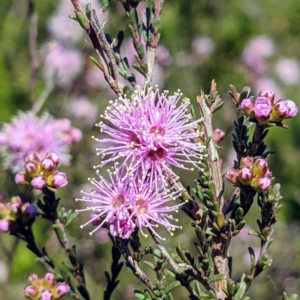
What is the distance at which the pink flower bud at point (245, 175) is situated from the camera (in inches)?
58.7

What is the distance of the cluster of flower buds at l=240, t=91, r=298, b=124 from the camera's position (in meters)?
1.53

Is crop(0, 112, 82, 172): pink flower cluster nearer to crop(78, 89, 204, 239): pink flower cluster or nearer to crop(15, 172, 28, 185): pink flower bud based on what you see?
crop(15, 172, 28, 185): pink flower bud

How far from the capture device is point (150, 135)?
1618 mm

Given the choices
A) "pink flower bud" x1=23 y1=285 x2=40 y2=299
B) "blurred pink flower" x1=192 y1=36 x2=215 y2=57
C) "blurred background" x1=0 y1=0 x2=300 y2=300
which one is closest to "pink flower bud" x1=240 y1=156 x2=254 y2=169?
"pink flower bud" x1=23 y1=285 x2=40 y2=299

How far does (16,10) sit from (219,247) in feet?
23.1

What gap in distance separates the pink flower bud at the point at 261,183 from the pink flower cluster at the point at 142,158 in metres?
0.19

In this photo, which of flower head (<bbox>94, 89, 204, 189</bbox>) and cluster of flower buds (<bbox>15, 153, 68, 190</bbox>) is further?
cluster of flower buds (<bbox>15, 153, 68, 190</bbox>)

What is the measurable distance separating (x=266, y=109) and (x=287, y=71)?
5200mm

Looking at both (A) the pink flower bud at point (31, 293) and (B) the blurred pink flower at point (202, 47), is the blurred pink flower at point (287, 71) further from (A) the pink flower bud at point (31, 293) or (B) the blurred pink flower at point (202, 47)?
(A) the pink flower bud at point (31, 293)

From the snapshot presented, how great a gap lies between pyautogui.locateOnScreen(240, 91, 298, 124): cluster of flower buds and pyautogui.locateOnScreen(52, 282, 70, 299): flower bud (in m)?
0.87

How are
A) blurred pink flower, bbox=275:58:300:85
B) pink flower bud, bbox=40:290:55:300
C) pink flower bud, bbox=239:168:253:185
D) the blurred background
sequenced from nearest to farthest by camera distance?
1. pink flower bud, bbox=239:168:253:185
2. pink flower bud, bbox=40:290:55:300
3. the blurred background
4. blurred pink flower, bbox=275:58:300:85

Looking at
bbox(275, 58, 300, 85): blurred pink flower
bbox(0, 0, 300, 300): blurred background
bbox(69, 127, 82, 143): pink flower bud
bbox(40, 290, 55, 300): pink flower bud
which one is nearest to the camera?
bbox(40, 290, 55, 300): pink flower bud

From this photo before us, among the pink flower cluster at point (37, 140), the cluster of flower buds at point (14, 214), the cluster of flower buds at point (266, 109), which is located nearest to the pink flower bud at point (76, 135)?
the pink flower cluster at point (37, 140)

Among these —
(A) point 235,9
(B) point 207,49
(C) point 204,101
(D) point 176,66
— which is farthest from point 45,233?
(A) point 235,9
